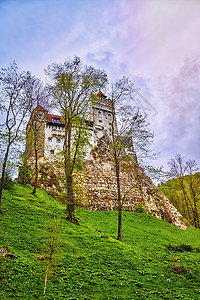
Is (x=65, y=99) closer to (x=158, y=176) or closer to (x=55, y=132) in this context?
(x=158, y=176)

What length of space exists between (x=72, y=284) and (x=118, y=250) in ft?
15.8

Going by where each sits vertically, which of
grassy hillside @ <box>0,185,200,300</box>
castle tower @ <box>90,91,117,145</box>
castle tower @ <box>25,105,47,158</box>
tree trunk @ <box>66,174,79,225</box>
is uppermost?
castle tower @ <box>90,91,117,145</box>

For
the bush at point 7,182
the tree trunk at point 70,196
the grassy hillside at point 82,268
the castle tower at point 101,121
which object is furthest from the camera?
the castle tower at point 101,121

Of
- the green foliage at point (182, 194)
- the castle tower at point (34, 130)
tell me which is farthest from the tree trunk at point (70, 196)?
the green foliage at point (182, 194)

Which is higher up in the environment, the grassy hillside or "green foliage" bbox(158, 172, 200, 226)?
"green foliage" bbox(158, 172, 200, 226)

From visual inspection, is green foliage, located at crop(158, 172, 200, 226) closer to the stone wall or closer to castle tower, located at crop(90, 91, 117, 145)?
the stone wall

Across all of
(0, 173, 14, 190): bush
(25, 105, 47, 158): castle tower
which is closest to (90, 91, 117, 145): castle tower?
(25, 105, 47, 158): castle tower

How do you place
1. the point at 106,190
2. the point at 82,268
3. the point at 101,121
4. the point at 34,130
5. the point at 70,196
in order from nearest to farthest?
the point at 82,268 < the point at 70,196 < the point at 34,130 < the point at 106,190 < the point at 101,121

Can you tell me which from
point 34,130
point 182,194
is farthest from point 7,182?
point 182,194

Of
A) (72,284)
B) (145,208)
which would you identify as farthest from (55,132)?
(72,284)

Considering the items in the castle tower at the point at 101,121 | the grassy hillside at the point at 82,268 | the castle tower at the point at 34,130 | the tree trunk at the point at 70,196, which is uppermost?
the castle tower at the point at 101,121

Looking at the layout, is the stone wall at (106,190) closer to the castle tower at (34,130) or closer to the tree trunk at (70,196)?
the castle tower at (34,130)

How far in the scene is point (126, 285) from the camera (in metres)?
7.76

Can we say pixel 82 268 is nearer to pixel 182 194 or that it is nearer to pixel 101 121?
pixel 182 194
